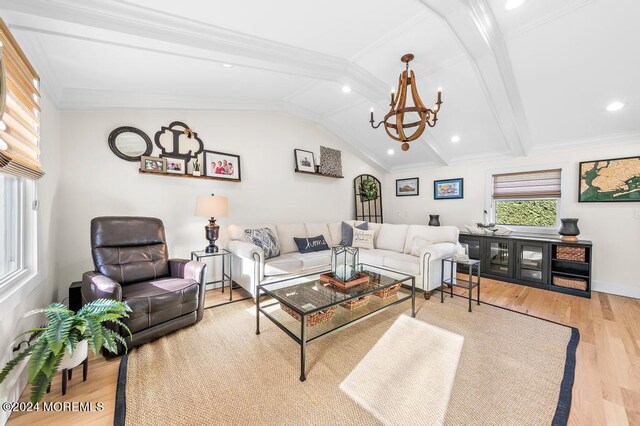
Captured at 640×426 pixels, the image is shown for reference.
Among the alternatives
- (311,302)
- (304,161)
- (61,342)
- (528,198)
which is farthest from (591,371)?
(304,161)

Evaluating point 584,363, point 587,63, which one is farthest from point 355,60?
point 584,363

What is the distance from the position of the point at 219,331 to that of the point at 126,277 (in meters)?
1.03

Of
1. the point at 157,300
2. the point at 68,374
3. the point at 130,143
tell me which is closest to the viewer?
the point at 68,374

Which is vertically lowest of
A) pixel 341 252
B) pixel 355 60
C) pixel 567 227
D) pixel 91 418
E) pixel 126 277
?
pixel 91 418

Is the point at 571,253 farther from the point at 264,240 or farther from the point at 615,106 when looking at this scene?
the point at 264,240

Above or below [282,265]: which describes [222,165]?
above

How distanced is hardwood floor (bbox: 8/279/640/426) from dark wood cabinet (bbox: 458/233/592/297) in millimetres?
352

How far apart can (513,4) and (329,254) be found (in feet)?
10.6

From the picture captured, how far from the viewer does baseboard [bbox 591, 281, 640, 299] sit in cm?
331

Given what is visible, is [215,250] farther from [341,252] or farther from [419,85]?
[419,85]

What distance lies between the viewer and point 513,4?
2.04m

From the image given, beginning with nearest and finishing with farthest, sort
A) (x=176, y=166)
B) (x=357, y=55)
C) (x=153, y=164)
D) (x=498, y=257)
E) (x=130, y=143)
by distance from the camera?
(x=357, y=55) < (x=130, y=143) < (x=153, y=164) < (x=176, y=166) < (x=498, y=257)

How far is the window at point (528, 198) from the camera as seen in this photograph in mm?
3996

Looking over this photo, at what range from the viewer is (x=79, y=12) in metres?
1.70
